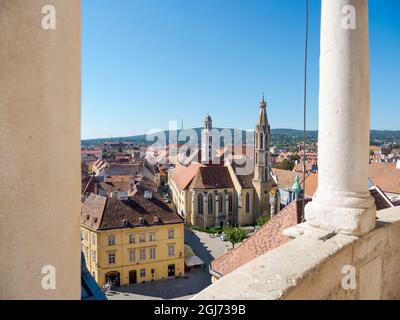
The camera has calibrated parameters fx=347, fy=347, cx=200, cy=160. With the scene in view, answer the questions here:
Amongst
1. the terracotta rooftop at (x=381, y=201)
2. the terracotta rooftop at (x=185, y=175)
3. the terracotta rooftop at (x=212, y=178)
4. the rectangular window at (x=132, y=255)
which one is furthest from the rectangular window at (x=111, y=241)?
the terracotta rooftop at (x=185, y=175)

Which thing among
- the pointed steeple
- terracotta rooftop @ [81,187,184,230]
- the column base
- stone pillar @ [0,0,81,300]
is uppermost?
the pointed steeple

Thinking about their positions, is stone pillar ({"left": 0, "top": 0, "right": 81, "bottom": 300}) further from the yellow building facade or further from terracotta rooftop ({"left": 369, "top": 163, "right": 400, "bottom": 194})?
terracotta rooftop ({"left": 369, "top": 163, "right": 400, "bottom": 194})

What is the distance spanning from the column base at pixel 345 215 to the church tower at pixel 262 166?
54.3 metres

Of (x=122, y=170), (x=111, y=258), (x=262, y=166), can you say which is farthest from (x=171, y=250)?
(x=122, y=170)

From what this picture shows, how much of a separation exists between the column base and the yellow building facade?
28594 millimetres

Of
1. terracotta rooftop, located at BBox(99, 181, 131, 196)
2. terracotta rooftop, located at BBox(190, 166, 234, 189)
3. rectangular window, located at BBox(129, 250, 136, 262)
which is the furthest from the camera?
terracotta rooftop, located at BBox(190, 166, 234, 189)

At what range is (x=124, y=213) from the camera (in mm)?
32531

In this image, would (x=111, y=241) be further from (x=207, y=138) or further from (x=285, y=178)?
(x=207, y=138)

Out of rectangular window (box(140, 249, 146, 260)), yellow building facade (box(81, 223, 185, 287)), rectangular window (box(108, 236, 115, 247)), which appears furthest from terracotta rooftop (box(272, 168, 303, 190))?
rectangular window (box(108, 236, 115, 247))

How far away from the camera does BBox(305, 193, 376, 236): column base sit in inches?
Result: 169

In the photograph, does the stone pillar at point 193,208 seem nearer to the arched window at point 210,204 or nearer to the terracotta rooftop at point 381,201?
the arched window at point 210,204

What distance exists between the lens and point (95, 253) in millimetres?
31031

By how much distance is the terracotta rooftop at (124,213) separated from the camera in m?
31.6

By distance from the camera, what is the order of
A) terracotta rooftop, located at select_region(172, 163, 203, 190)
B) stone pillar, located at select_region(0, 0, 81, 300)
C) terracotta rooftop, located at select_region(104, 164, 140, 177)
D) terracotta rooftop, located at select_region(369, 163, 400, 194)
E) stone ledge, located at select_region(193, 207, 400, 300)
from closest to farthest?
stone pillar, located at select_region(0, 0, 81, 300)
stone ledge, located at select_region(193, 207, 400, 300)
terracotta rooftop, located at select_region(369, 163, 400, 194)
terracotta rooftop, located at select_region(172, 163, 203, 190)
terracotta rooftop, located at select_region(104, 164, 140, 177)
